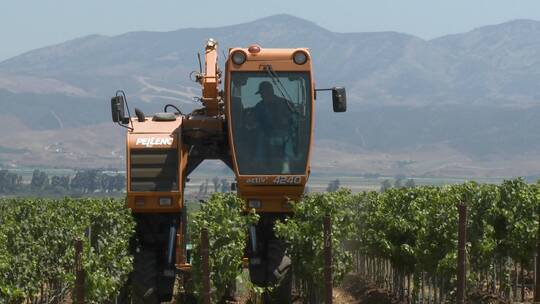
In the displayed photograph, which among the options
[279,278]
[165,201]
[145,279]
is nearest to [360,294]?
[279,278]

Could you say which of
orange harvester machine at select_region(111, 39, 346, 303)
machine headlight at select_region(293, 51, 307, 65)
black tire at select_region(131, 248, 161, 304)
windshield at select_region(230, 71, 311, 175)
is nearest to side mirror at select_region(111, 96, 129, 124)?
orange harvester machine at select_region(111, 39, 346, 303)

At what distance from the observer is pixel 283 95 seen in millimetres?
26609

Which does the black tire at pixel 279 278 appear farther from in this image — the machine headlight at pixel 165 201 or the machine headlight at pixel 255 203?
the machine headlight at pixel 165 201

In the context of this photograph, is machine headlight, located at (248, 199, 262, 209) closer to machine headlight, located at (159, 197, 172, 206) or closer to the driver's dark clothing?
the driver's dark clothing

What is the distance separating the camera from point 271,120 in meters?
26.6

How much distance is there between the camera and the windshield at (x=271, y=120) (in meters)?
26.4

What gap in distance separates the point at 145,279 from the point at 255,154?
12.7 feet

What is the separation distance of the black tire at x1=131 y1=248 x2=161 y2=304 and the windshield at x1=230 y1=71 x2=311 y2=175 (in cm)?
324

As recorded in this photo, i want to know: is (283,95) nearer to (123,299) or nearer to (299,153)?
(299,153)

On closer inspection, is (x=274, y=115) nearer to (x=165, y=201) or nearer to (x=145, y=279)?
(x=165, y=201)

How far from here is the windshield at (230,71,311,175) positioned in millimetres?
26391

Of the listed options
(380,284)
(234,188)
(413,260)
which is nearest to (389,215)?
(413,260)

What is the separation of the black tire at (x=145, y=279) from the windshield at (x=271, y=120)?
3237 millimetres

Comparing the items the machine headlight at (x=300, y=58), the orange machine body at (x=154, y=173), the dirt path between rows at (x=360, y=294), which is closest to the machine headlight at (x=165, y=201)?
the orange machine body at (x=154, y=173)
